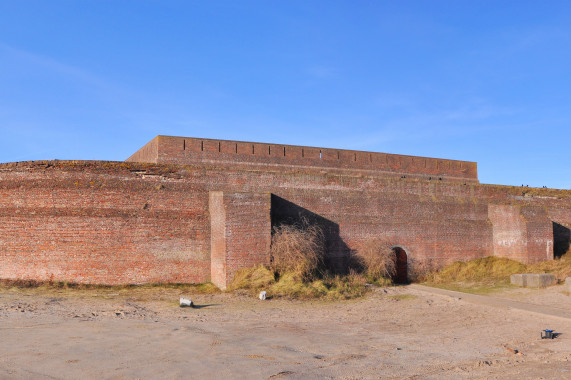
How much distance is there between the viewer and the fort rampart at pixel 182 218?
13922 mm

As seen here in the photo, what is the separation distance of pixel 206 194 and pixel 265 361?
8758 millimetres

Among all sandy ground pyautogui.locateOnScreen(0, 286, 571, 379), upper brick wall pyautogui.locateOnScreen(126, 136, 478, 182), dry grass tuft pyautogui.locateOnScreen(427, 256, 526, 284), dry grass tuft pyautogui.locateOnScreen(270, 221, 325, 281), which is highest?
upper brick wall pyautogui.locateOnScreen(126, 136, 478, 182)

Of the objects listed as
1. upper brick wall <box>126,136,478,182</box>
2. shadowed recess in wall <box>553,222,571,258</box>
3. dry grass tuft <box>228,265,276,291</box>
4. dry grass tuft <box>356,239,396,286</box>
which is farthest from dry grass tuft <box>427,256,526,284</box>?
dry grass tuft <box>228,265,276,291</box>

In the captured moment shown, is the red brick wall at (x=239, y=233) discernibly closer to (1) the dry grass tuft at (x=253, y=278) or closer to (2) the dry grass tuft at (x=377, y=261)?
(1) the dry grass tuft at (x=253, y=278)

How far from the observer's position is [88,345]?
299 inches

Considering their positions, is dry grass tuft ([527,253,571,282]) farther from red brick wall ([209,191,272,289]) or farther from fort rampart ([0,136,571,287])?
red brick wall ([209,191,272,289])

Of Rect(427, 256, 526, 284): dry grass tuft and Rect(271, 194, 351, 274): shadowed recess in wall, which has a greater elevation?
Rect(271, 194, 351, 274): shadowed recess in wall

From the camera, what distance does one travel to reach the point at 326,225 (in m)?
16.5

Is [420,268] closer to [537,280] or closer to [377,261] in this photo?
[377,261]

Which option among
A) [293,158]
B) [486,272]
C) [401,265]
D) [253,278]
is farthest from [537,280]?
[293,158]

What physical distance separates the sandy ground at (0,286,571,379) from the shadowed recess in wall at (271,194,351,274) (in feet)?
10.7

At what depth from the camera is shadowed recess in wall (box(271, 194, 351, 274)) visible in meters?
15.9

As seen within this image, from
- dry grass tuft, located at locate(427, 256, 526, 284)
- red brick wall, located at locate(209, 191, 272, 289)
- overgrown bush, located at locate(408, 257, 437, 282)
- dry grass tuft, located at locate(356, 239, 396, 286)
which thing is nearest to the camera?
red brick wall, located at locate(209, 191, 272, 289)

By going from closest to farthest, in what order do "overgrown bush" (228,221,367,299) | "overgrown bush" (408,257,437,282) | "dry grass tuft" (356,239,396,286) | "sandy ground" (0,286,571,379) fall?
"sandy ground" (0,286,571,379)
"overgrown bush" (228,221,367,299)
"dry grass tuft" (356,239,396,286)
"overgrown bush" (408,257,437,282)
